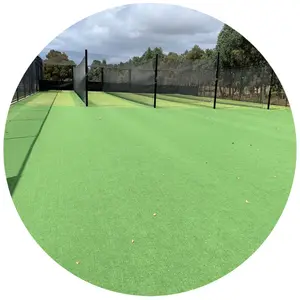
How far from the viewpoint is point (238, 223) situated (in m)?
2.50

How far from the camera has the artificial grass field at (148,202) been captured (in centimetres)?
198

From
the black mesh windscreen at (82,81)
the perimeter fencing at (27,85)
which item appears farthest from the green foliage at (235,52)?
the perimeter fencing at (27,85)

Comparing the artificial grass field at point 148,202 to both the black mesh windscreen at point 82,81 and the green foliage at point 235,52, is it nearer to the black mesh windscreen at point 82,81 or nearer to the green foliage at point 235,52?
the black mesh windscreen at point 82,81

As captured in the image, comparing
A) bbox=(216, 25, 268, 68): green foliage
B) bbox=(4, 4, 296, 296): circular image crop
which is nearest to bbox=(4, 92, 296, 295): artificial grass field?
bbox=(4, 4, 296, 296): circular image crop

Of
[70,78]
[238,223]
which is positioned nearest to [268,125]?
[238,223]

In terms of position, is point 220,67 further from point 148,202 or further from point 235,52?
point 148,202

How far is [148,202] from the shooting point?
2.83 metres

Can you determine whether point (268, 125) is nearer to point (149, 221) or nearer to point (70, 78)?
point (149, 221)

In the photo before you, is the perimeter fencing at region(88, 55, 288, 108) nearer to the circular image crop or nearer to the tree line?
the tree line

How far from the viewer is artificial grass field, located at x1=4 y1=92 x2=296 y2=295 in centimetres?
198

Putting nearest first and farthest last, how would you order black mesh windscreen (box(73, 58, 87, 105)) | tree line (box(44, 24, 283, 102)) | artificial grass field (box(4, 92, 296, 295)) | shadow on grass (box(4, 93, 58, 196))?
artificial grass field (box(4, 92, 296, 295))
shadow on grass (box(4, 93, 58, 196))
black mesh windscreen (box(73, 58, 87, 105))
tree line (box(44, 24, 283, 102))

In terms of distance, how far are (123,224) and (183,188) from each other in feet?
3.08

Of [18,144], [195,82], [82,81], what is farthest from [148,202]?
[195,82]

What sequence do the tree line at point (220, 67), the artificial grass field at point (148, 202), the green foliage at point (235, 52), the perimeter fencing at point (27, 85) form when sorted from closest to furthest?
the artificial grass field at point (148, 202)
the perimeter fencing at point (27, 85)
the tree line at point (220, 67)
the green foliage at point (235, 52)
